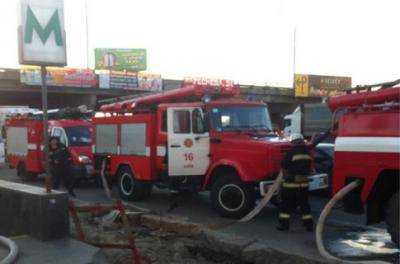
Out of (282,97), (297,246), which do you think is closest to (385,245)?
(297,246)

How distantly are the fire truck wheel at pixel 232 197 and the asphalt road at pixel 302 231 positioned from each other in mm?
223

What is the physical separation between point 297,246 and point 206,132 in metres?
3.91

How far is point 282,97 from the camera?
67250 mm

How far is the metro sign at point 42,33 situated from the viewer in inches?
273

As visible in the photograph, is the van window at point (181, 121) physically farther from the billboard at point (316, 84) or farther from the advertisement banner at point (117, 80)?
the billboard at point (316, 84)

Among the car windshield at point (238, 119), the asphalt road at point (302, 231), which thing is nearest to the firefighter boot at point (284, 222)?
the asphalt road at point (302, 231)

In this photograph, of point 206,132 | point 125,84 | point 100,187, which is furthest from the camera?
point 125,84

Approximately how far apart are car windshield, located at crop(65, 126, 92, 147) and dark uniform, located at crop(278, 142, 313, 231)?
923 cm

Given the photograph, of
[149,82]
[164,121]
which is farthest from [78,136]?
[149,82]

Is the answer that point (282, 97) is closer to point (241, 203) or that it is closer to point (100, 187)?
point (100, 187)

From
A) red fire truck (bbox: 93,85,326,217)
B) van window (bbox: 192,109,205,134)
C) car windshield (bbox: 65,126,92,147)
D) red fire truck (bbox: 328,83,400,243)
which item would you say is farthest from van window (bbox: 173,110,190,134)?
car windshield (bbox: 65,126,92,147)

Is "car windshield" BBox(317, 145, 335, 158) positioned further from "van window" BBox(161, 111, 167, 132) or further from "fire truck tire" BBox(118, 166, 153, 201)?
"fire truck tire" BBox(118, 166, 153, 201)

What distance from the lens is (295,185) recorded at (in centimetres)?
953

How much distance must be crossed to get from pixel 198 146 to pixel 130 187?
282 centimetres
